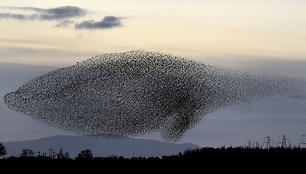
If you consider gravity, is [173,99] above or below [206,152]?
above

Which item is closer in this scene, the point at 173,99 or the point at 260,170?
the point at 260,170

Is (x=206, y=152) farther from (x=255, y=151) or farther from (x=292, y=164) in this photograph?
(x=292, y=164)

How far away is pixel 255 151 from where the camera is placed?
6775cm

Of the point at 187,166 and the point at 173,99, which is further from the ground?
the point at 173,99

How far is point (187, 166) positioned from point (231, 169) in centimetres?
386

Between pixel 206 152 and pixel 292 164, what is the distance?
966 cm

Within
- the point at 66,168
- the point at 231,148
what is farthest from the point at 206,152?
the point at 66,168

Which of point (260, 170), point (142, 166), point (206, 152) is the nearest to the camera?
point (260, 170)

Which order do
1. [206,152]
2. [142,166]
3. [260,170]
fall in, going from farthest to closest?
[206,152], [142,166], [260,170]

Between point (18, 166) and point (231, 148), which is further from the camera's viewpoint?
point (231, 148)

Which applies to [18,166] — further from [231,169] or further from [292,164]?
[292,164]

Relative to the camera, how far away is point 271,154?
65.6 metres

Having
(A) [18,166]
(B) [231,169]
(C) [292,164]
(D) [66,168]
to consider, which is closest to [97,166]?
(D) [66,168]

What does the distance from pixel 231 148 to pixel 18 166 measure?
18499 millimetres
